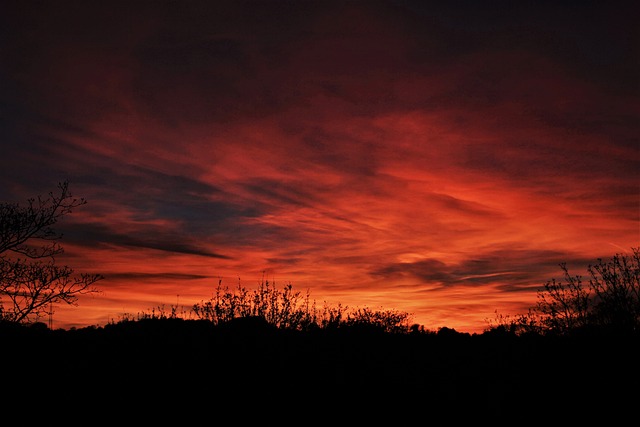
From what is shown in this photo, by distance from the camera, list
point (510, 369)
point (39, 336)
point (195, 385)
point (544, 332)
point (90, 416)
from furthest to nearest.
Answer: point (544, 332)
point (39, 336)
point (510, 369)
point (195, 385)
point (90, 416)

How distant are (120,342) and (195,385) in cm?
417

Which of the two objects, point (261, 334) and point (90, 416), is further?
point (261, 334)

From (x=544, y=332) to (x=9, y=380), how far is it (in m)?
16.6

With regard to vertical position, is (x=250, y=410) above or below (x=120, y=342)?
below

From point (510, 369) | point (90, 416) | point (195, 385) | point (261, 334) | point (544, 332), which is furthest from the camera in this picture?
point (544, 332)

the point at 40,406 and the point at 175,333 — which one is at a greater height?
the point at 175,333

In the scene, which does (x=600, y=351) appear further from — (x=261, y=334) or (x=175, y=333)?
(x=175, y=333)

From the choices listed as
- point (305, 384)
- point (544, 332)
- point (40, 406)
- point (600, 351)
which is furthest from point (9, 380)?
point (544, 332)

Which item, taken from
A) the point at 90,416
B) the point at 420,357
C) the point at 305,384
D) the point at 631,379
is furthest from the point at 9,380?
the point at 631,379

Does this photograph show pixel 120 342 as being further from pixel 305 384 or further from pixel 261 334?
pixel 305 384

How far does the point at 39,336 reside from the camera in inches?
467

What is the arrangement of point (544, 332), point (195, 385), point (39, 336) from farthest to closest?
point (544, 332) < point (39, 336) < point (195, 385)

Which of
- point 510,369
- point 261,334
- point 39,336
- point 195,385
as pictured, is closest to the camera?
point 195,385

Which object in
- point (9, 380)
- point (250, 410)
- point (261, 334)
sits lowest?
point (250, 410)
